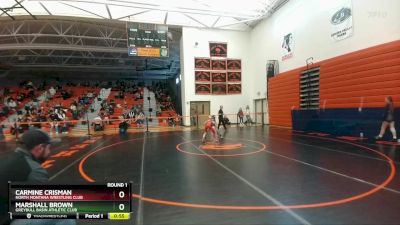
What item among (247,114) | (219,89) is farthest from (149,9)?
(247,114)

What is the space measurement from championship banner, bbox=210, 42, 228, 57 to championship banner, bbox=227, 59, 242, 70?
0.74 metres

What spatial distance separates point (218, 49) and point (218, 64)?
1.25 meters

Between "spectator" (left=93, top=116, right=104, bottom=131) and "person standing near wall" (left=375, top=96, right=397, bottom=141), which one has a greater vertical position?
"person standing near wall" (left=375, top=96, right=397, bottom=141)

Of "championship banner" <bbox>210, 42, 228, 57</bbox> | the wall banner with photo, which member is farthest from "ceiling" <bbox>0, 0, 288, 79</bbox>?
the wall banner with photo

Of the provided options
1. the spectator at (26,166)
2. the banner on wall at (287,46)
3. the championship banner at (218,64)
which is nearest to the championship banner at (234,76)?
the championship banner at (218,64)

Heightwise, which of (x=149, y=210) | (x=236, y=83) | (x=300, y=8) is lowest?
(x=149, y=210)

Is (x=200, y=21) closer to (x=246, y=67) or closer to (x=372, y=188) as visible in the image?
(x=246, y=67)

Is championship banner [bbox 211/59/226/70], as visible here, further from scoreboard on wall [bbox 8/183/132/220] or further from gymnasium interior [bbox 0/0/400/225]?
scoreboard on wall [bbox 8/183/132/220]

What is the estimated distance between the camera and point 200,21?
22438 mm

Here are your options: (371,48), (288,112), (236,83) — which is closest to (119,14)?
(236,83)

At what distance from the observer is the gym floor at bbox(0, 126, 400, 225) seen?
4.02 metres

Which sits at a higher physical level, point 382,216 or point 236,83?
point 236,83

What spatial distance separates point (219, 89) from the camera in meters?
23.8

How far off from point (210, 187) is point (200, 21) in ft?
62.7
